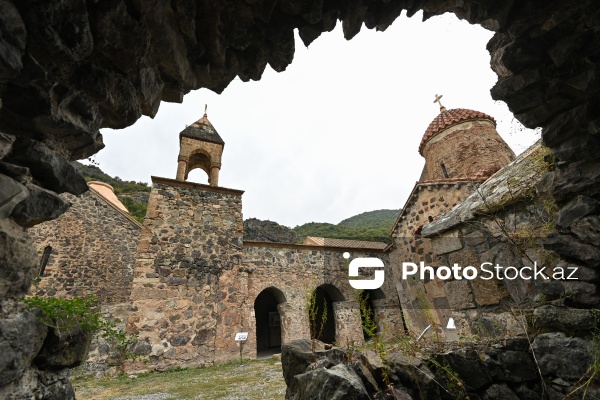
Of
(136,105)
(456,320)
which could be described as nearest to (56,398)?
(136,105)

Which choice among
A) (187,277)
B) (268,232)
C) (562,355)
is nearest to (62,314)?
(562,355)

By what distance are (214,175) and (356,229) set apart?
29.1 metres

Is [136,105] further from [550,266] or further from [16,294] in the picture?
[550,266]

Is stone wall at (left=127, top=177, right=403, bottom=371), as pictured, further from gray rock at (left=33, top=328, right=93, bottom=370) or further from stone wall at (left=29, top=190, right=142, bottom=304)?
stone wall at (left=29, top=190, right=142, bottom=304)

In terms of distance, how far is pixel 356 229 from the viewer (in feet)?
120

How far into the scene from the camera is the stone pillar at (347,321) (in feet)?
30.9

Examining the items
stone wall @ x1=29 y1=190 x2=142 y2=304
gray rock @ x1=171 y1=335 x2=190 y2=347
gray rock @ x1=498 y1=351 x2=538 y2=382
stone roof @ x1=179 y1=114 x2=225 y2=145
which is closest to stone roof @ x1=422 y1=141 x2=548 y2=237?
gray rock @ x1=498 y1=351 x2=538 y2=382

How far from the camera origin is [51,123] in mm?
1414

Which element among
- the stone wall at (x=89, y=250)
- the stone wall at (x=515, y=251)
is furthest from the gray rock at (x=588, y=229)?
the stone wall at (x=89, y=250)

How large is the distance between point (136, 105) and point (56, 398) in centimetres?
169

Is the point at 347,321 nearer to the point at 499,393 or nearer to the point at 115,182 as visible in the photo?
the point at 499,393

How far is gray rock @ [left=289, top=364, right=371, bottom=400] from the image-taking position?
154cm

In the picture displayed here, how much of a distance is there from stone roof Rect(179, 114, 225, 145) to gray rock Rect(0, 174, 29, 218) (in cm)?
920

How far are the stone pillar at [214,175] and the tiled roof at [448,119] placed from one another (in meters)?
8.47
